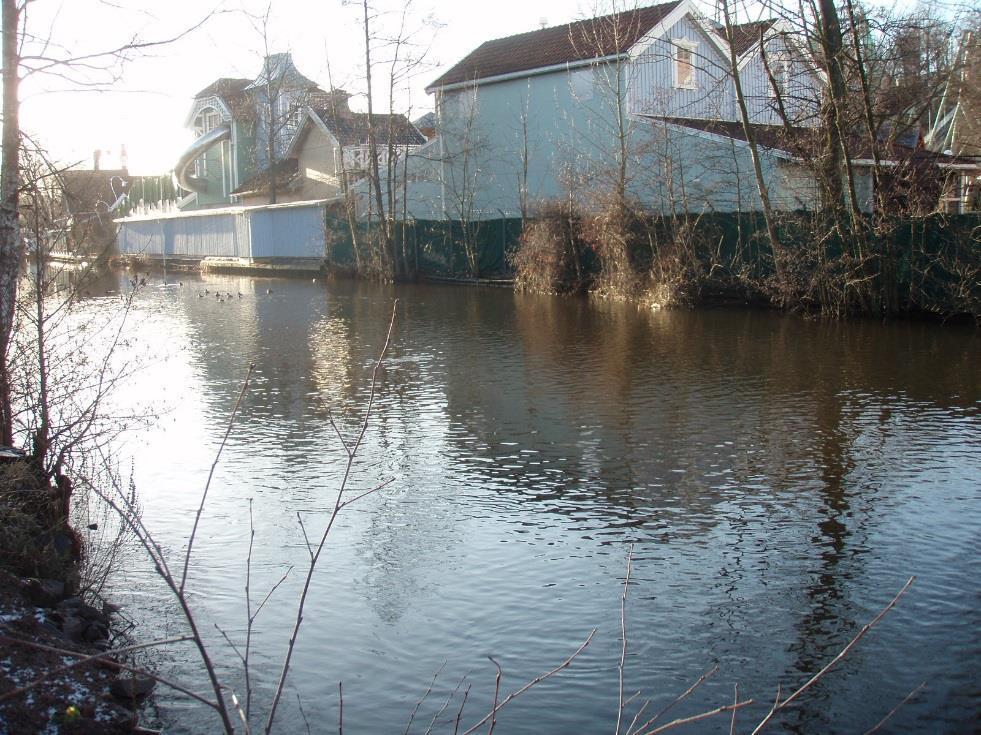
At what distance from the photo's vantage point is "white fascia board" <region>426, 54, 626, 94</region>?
32.4 metres

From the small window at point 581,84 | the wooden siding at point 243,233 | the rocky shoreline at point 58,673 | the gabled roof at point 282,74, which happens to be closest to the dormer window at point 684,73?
the small window at point 581,84

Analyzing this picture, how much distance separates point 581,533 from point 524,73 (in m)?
30.2

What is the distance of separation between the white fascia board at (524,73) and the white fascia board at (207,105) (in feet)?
75.5

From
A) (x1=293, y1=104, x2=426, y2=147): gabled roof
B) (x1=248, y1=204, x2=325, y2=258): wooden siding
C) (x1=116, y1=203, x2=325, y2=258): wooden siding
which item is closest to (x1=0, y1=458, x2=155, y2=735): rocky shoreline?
(x1=293, y1=104, x2=426, y2=147): gabled roof

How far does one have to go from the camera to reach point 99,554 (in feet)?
23.2

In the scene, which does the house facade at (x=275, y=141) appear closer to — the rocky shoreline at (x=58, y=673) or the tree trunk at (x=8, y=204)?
the tree trunk at (x=8, y=204)

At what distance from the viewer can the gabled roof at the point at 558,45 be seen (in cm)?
3130

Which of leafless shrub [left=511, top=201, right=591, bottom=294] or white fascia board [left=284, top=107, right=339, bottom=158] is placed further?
white fascia board [left=284, top=107, right=339, bottom=158]

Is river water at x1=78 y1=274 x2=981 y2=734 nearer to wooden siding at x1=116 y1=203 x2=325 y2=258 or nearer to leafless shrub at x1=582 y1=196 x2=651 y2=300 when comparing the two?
leafless shrub at x1=582 y1=196 x2=651 y2=300

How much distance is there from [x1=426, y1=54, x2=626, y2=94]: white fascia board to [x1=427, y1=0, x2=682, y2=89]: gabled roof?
4.8 inches

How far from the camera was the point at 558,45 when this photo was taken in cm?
3600

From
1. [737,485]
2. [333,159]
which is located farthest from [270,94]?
[737,485]

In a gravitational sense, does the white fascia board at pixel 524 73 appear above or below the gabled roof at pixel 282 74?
below

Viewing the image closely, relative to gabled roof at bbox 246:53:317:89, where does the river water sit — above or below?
below
